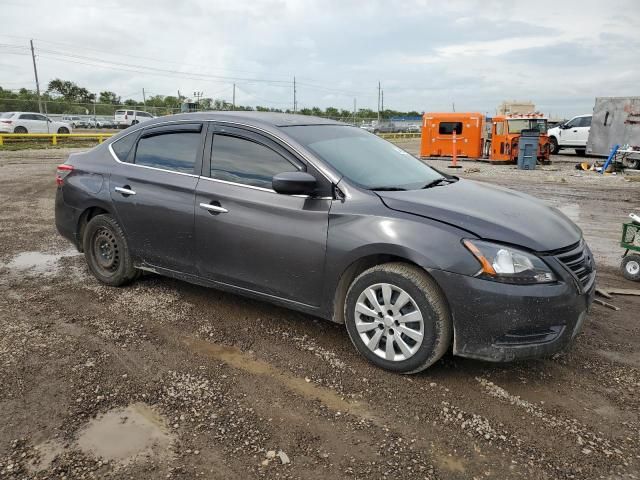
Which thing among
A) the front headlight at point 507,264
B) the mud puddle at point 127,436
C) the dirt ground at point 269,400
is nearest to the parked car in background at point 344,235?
the front headlight at point 507,264

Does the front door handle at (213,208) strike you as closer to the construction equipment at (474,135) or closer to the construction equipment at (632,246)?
the construction equipment at (632,246)

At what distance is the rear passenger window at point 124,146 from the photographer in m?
4.81

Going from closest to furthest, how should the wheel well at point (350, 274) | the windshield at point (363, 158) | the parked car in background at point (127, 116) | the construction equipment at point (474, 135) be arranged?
the wheel well at point (350, 274), the windshield at point (363, 158), the construction equipment at point (474, 135), the parked car in background at point (127, 116)

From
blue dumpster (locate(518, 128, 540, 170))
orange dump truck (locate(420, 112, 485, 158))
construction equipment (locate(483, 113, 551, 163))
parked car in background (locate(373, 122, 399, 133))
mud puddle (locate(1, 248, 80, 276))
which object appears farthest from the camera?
parked car in background (locate(373, 122, 399, 133))

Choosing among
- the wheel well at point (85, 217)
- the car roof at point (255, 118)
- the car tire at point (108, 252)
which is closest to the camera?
the car roof at point (255, 118)

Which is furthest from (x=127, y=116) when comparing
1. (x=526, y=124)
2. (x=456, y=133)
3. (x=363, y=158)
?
(x=363, y=158)

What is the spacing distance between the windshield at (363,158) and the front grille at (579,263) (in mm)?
1136

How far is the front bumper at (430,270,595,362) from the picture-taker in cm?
300

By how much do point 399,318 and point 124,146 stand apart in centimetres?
315

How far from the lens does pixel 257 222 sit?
381cm

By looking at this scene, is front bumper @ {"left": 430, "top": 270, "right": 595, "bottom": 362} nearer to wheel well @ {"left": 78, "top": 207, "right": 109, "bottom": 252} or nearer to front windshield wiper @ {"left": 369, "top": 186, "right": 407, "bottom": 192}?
front windshield wiper @ {"left": 369, "top": 186, "right": 407, "bottom": 192}

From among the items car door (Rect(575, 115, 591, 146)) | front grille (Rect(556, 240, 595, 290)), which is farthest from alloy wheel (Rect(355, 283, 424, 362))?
car door (Rect(575, 115, 591, 146))

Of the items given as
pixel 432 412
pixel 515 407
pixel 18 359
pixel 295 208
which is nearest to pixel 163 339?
pixel 18 359

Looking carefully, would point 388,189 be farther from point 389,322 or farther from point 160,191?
point 160,191
